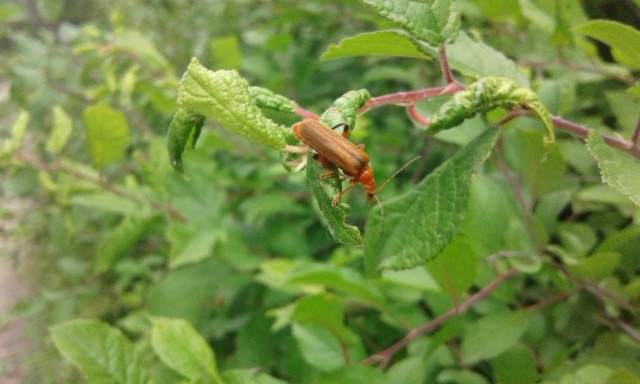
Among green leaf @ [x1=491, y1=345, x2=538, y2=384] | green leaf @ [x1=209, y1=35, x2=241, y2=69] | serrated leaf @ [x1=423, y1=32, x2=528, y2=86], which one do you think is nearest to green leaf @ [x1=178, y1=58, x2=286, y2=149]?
serrated leaf @ [x1=423, y1=32, x2=528, y2=86]

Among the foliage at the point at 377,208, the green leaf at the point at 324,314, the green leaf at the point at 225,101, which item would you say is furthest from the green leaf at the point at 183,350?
the green leaf at the point at 225,101

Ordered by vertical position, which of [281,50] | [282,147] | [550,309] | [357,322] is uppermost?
[282,147]

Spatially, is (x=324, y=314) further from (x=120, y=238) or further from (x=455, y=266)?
(x=120, y=238)

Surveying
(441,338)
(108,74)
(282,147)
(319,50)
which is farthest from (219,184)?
(282,147)

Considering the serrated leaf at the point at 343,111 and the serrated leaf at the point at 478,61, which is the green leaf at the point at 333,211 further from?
the serrated leaf at the point at 478,61

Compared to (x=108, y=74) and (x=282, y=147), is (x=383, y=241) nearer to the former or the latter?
(x=282, y=147)

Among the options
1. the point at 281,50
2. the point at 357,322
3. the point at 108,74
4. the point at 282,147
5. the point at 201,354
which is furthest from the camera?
the point at 281,50

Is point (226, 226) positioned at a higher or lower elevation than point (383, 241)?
lower
